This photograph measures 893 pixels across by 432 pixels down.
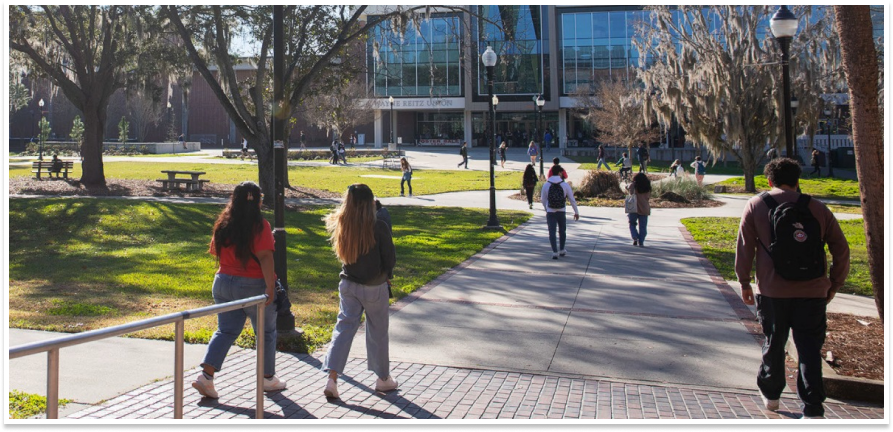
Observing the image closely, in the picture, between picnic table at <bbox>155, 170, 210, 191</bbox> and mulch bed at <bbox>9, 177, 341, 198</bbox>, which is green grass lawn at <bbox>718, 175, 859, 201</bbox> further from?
picnic table at <bbox>155, 170, 210, 191</bbox>

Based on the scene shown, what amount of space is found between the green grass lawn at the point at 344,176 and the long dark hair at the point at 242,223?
20216 millimetres

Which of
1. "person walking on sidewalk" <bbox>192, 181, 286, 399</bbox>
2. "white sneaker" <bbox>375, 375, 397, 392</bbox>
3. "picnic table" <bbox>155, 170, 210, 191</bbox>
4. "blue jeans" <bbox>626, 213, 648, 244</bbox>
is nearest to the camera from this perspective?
"person walking on sidewalk" <bbox>192, 181, 286, 399</bbox>

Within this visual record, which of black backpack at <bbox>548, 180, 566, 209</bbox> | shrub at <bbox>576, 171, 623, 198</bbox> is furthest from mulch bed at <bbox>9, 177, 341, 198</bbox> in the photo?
black backpack at <bbox>548, 180, 566, 209</bbox>

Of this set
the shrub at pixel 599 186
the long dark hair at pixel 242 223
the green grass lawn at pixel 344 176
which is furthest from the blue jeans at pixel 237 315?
the green grass lawn at pixel 344 176

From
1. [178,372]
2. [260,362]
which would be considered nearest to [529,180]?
[260,362]

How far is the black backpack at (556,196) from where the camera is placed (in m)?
12.4

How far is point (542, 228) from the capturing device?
685 inches

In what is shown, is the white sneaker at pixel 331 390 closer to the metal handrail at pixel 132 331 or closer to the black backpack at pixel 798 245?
the metal handrail at pixel 132 331

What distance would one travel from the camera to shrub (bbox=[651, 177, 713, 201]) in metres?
24.0

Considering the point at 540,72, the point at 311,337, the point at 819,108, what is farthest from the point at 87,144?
the point at 540,72

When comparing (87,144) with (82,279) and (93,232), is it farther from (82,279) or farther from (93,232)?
→ (82,279)

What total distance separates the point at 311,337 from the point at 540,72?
55747 mm

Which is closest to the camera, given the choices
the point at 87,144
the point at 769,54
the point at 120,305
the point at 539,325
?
the point at 539,325

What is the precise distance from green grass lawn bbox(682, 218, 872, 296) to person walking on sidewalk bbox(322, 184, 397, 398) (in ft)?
22.6
